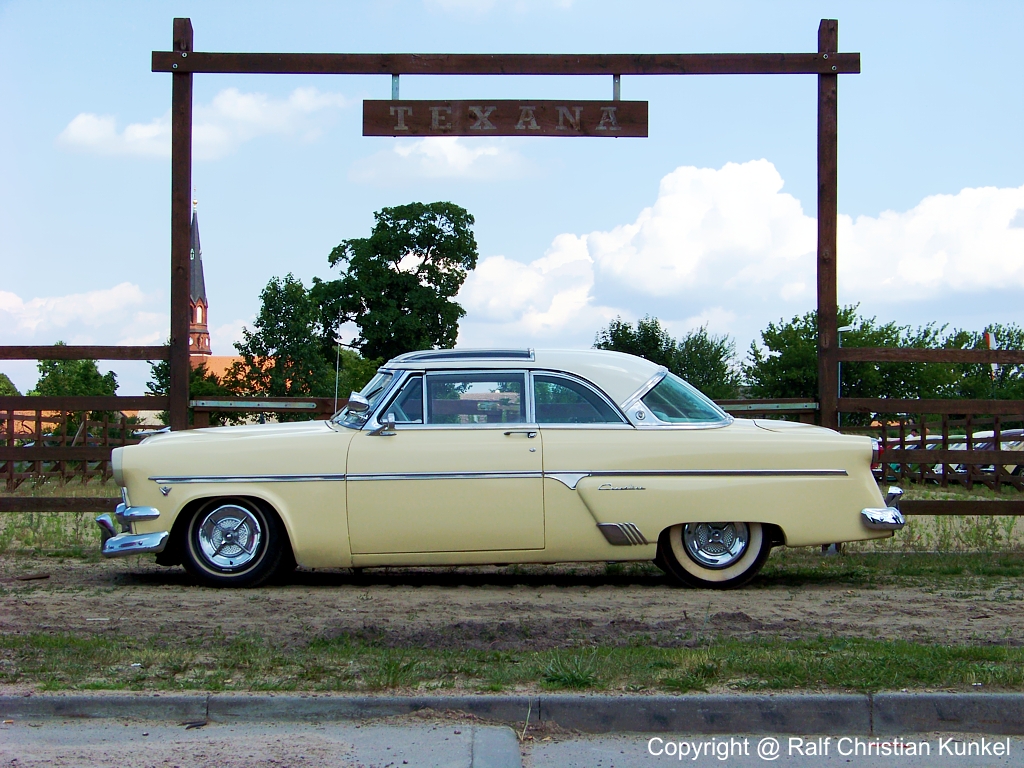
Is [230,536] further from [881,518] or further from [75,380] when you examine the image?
[75,380]

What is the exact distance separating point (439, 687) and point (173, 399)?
6606mm

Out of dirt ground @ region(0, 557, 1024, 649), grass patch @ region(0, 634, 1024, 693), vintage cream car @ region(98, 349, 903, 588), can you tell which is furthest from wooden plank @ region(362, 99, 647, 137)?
grass patch @ region(0, 634, 1024, 693)

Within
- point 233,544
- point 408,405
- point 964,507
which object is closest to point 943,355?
point 964,507

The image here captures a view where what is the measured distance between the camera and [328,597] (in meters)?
7.65

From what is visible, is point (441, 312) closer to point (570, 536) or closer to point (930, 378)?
point (930, 378)

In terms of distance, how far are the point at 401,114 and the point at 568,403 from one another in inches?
166

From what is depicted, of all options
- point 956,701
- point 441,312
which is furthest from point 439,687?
point 441,312

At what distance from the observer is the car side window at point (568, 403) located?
26.8ft

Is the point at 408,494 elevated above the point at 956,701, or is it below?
above

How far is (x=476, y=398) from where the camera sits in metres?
8.21

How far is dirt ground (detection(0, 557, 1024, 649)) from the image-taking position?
6.16 m

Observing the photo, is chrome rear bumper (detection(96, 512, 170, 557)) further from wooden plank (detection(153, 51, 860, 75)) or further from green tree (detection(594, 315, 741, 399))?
green tree (detection(594, 315, 741, 399))

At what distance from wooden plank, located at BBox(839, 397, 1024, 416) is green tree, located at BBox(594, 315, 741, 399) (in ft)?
166

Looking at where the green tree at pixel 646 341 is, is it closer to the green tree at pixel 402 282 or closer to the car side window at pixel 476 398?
the green tree at pixel 402 282
